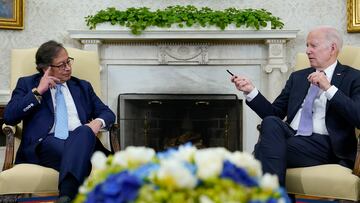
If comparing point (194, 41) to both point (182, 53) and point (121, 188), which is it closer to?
A: point (182, 53)

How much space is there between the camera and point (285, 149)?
108 inches

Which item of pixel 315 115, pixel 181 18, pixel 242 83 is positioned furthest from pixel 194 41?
pixel 315 115

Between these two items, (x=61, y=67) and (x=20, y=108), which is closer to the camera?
(x=20, y=108)

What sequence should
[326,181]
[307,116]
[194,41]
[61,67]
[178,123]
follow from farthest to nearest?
1. [178,123]
2. [194,41]
3. [61,67]
4. [307,116]
5. [326,181]

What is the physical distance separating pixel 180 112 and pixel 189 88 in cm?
24

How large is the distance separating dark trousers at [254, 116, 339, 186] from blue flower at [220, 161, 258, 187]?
146 centimetres

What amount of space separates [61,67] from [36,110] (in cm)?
29

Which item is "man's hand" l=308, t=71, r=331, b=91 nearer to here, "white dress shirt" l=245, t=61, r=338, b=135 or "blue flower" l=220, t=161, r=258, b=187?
"white dress shirt" l=245, t=61, r=338, b=135

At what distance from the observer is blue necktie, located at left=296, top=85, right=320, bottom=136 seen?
3.01 m

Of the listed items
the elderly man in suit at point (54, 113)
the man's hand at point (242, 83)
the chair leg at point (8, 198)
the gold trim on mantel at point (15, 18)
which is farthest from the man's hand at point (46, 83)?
the gold trim on mantel at point (15, 18)

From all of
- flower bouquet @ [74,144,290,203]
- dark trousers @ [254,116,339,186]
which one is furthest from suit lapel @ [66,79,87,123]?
flower bouquet @ [74,144,290,203]

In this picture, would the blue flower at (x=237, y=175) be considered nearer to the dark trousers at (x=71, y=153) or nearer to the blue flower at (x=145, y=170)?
the blue flower at (x=145, y=170)

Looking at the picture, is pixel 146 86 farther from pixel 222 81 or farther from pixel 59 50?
pixel 59 50

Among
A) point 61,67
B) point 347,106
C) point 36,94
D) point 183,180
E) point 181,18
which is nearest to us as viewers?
point 183,180
